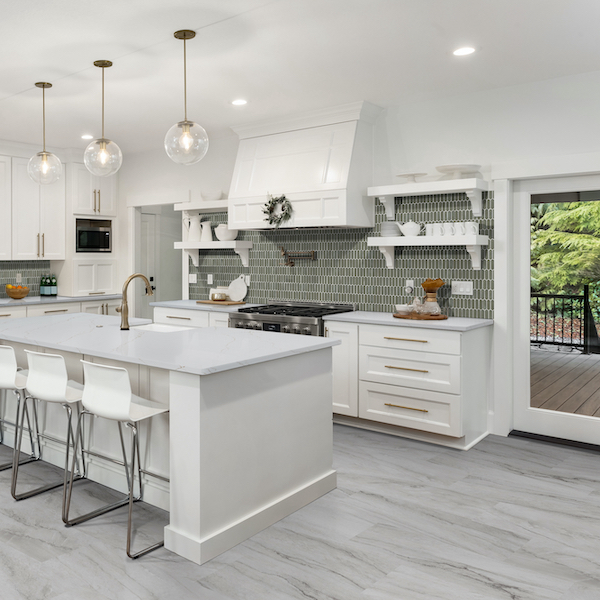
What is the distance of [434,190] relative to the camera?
4348mm

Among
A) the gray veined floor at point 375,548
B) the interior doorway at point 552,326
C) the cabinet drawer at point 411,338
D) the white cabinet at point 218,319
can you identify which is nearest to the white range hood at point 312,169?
the white cabinet at point 218,319

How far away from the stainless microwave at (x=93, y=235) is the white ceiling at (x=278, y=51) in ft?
6.23

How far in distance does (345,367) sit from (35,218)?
4.07 m

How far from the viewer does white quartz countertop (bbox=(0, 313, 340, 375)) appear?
102 inches

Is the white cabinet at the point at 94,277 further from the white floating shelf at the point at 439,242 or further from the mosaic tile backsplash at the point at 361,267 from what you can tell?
the white floating shelf at the point at 439,242

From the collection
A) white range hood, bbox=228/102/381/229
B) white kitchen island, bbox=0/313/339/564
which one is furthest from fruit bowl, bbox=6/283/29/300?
white kitchen island, bbox=0/313/339/564

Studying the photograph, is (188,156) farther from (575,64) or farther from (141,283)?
(141,283)

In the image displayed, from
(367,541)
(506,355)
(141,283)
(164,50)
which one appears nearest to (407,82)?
(164,50)

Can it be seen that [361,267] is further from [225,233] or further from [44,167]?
[44,167]

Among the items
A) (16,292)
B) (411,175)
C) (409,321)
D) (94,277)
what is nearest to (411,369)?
(409,321)

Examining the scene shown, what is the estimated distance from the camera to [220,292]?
5.81 meters

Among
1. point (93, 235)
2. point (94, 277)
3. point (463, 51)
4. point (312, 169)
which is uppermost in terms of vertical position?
point (463, 51)

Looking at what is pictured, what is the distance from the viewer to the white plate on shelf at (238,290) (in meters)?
5.84

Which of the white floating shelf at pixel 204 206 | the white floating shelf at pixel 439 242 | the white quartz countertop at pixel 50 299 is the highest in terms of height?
the white floating shelf at pixel 204 206
